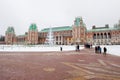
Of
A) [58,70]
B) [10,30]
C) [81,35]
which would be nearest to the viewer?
[58,70]

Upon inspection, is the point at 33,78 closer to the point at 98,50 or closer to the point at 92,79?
the point at 92,79

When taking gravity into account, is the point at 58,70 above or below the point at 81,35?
below

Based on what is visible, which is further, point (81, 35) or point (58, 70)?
point (81, 35)

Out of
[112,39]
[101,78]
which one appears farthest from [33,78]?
[112,39]

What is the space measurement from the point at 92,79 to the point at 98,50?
18.2 meters

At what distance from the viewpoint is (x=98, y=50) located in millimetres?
24469

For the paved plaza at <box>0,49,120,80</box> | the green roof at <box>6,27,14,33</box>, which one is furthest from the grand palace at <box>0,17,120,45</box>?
the paved plaza at <box>0,49,120,80</box>

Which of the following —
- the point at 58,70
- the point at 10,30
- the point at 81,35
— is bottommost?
the point at 58,70

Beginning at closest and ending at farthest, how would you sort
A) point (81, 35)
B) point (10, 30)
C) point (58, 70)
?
point (58, 70) → point (81, 35) → point (10, 30)

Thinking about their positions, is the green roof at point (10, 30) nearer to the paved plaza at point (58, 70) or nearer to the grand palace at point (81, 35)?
the grand palace at point (81, 35)

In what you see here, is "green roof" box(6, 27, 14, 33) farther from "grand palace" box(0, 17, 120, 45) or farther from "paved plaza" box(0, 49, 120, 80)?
"paved plaza" box(0, 49, 120, 80)

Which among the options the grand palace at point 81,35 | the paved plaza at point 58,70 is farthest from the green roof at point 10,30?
the paved plaza at point 58,70

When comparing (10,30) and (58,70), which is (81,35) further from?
(58,70)

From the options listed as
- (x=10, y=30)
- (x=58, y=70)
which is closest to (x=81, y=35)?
(x=10, y=30)
